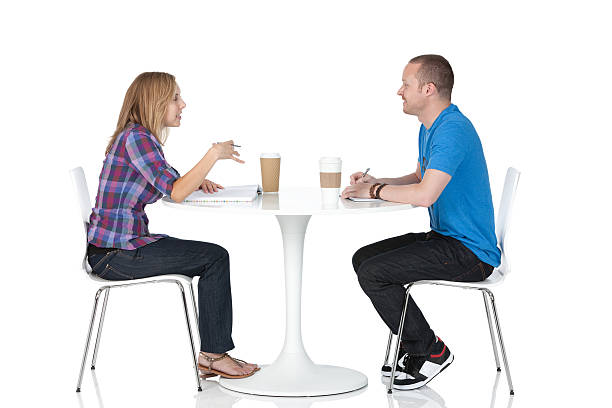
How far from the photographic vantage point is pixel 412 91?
4766 mm

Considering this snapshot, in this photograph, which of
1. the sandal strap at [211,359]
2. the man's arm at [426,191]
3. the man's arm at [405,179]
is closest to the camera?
the man's arm at [426,191]

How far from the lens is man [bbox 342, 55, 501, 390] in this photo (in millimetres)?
4656

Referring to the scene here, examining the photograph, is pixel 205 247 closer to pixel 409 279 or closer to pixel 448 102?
pixel 409 279

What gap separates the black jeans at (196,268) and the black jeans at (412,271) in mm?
618

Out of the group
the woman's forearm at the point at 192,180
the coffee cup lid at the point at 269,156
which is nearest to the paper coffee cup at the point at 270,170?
the coffee cup lid at the point at 269,156

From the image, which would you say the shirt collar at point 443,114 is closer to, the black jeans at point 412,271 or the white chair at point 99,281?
the black jeans at point 412,271

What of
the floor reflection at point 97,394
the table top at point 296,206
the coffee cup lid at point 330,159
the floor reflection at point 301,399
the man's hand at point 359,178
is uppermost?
the coffee cup lid at point 330,159

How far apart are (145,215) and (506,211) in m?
1.62

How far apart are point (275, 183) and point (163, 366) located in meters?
1.12

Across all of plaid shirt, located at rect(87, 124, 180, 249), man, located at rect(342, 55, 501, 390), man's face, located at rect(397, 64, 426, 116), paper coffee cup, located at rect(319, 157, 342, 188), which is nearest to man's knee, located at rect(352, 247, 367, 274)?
man, located at rect(342, 55, 501, 390)

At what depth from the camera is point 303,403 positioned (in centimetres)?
463

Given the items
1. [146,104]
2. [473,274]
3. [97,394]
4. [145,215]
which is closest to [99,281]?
[145,215]

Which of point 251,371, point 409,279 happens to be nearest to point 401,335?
point 409,279

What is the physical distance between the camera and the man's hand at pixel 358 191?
15.2 ft
